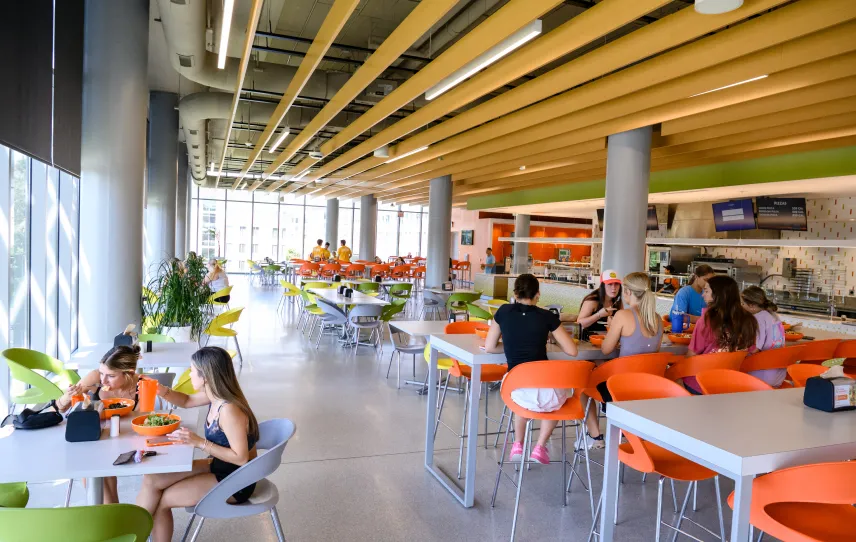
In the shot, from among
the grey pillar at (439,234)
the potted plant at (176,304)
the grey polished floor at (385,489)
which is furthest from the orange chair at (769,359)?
the grey pillar at (439,234)

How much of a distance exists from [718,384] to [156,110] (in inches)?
423

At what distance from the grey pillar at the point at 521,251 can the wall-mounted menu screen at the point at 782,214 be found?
751 centimetres

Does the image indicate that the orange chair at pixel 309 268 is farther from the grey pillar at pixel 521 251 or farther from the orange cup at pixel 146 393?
the orange cup at pixel 146 393

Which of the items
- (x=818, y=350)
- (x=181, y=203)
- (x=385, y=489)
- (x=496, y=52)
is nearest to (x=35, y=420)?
(x=385, y=489)

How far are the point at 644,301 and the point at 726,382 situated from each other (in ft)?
2.72

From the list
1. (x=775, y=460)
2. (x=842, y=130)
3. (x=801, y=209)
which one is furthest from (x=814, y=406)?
(x=801, y=209)

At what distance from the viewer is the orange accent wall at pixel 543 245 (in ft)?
69.4

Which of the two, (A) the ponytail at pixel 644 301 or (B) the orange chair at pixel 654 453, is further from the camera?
(A) the ponytail at pixel 644 301

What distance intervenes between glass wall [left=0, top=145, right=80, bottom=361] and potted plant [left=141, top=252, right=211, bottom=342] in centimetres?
76

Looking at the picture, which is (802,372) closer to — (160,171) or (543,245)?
(160,171)

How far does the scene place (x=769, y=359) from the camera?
3611 millimetres

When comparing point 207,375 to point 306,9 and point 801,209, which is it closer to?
point 306,9

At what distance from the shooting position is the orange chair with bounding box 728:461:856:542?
1647 millimetres

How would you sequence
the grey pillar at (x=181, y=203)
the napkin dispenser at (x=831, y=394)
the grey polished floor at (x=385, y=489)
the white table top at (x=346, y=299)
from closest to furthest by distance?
1. the napkin dispenser at (x=831, y=394)
2. the grey polished floor at (x=385, y=489)
3. the white table top at (x=346, y=299)
4. the grey pillar at (x=181, y=203)
